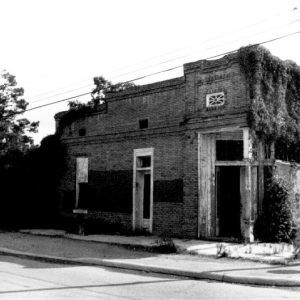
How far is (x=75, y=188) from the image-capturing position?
20.6m

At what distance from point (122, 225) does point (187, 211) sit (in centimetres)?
359

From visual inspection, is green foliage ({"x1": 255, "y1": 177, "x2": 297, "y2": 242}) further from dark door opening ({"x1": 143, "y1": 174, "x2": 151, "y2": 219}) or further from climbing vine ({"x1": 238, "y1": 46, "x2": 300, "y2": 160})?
dark door opening ({"x1": 143, "y1": 174, "x2": 151, "y2": 219})

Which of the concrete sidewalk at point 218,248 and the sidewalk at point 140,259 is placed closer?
the sidewalk at point 140,259

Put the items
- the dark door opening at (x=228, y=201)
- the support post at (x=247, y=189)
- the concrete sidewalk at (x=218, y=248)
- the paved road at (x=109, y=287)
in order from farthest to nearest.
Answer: the dark door opening at (x=228, y=201) → the support post at (x=247, y=189) → the concrete sidewalk at (x=218, y=248) → the paved road at (x=109, y=287)

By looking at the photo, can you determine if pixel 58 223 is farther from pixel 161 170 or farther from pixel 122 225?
pixel 161 170

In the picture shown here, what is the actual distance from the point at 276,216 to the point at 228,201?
1780 millimetres

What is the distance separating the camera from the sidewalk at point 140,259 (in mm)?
9352

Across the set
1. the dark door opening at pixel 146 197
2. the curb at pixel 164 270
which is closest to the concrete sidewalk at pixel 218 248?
the dark door opening at pixel 146 197

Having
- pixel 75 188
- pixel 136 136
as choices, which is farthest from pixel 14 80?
pixel 136 136

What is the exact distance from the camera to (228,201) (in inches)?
617

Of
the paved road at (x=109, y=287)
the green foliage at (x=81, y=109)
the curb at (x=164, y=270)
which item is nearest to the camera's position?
the paved road at (x=109, y=287)

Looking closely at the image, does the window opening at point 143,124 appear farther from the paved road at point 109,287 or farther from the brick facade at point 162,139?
the paved road at point 109,287

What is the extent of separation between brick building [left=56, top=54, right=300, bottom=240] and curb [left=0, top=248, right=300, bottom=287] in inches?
188

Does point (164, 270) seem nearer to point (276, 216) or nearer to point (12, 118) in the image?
point (276, 216)
